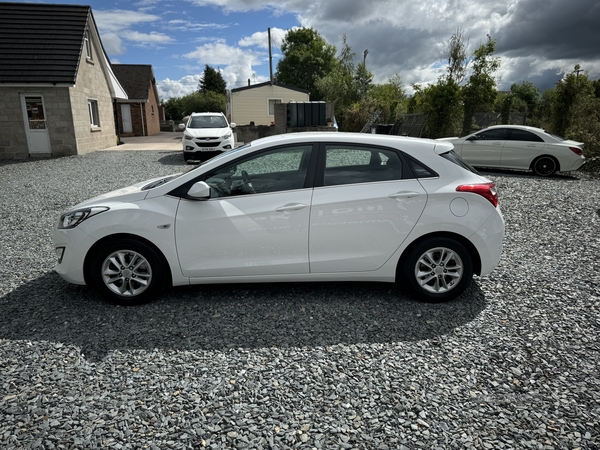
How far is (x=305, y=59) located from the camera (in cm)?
6312

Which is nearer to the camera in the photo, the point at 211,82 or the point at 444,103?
the point at 444,103

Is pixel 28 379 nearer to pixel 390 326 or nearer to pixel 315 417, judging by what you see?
pixel 315 417

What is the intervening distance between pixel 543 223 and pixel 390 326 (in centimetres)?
490

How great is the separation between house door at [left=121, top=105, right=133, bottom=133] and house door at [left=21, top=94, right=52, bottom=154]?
16574 millimetres

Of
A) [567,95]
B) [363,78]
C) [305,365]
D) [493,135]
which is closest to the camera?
[305,365]

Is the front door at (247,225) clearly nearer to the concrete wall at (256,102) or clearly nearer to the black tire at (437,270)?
the black tire at (437,270)

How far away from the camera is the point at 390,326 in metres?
3.91

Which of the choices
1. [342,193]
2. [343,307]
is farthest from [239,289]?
[342,193]

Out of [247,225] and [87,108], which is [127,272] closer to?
[247,225]

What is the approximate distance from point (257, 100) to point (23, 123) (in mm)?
18439

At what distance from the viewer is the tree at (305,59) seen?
6297 centimetres

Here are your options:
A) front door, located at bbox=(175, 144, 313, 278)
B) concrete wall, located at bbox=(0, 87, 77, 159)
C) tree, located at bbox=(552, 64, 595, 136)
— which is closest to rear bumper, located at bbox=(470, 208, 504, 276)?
front door, located at bbox=(175, 144, 313, 278)

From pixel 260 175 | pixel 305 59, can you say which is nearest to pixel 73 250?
pixel 260 175

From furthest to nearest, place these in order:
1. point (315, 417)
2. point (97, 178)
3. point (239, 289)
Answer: point (97, 178) < point (239, 289) < point (315, 417)
